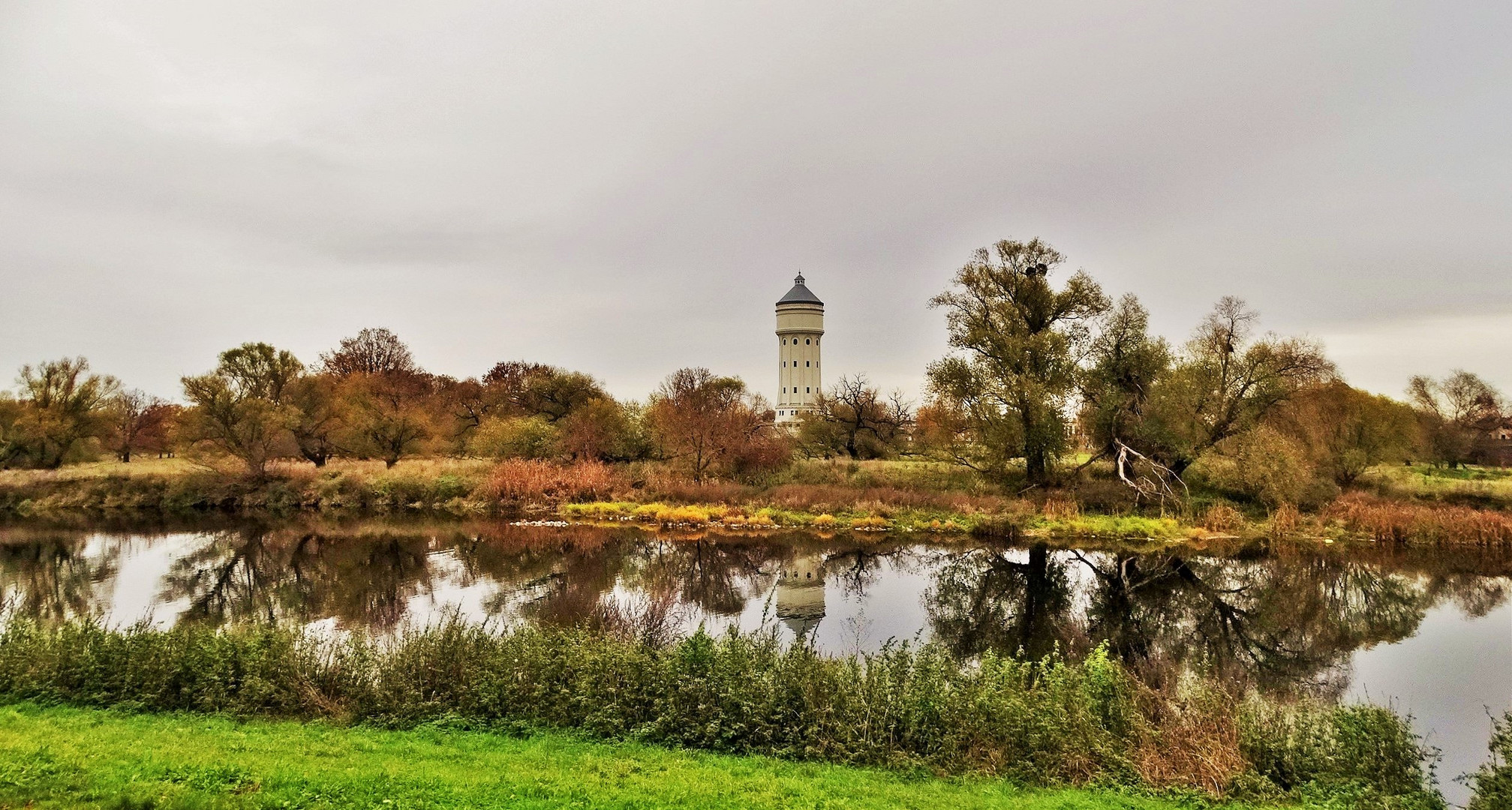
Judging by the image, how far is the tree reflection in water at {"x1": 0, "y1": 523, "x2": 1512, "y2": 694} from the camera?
44.1ft

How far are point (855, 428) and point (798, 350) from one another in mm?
24684

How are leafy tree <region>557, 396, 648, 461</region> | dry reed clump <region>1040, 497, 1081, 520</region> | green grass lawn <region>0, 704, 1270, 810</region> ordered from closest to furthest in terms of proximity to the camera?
1. green grass lawn <region>0, 704, 1270, 810</region>
2. dry reed clump <region>1040, 497, 1081, 520</region>
3. leafy tree <region>557, 396, 648, 461</region>

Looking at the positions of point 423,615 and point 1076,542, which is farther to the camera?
point 1076,542

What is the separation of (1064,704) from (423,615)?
11400mm

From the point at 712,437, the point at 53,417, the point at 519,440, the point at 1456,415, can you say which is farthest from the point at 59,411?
the point at 1456,415

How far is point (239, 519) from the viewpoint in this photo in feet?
96.1

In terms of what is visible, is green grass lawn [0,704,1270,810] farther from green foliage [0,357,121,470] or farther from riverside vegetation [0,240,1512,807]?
green foliage [0,357,121,470]

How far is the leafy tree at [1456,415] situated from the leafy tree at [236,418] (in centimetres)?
5385

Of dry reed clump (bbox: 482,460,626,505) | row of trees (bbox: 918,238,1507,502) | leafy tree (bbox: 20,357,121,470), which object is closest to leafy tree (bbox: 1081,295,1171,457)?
row of trees (bbox: 918,238,1507,502)

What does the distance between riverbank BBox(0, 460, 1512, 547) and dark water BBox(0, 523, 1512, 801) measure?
6.29 feet

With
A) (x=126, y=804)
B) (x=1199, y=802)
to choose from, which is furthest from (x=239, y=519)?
(x=1199, y=802)

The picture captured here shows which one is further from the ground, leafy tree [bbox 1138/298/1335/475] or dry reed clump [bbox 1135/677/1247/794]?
leafy tree [bbox 1138/298/1335/475]

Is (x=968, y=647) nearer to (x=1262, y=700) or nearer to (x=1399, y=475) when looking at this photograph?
(x=1262, y=700)

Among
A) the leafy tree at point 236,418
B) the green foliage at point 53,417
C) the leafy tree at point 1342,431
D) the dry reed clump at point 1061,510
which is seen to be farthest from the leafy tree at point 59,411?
the leafy tree at point 1342,431
